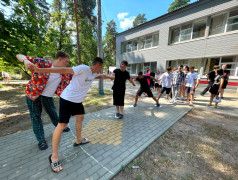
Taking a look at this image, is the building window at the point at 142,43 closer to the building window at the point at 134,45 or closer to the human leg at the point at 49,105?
the building window at the point at 134,45

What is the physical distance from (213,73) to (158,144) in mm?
6021

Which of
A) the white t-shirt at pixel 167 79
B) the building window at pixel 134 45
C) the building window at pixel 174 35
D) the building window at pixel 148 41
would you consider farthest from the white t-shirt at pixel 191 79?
the building window at pixel 134 45

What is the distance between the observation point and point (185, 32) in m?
11.0

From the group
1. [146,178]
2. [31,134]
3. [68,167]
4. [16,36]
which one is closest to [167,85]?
[146,178]

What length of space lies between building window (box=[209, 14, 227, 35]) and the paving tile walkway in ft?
35.8

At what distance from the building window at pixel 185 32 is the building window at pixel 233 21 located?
2765 mm

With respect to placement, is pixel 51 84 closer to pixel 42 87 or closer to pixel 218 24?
pixel 42 87

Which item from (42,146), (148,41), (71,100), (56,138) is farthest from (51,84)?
(148,41)

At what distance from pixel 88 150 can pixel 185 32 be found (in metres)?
13.7

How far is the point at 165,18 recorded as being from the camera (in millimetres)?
11938

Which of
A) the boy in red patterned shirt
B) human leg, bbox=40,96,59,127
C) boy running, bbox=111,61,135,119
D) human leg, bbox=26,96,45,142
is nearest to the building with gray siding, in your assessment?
boy running, bbox=111,61,135,119

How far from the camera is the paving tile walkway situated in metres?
1.77

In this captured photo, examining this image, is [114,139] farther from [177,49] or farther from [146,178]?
[177,49]

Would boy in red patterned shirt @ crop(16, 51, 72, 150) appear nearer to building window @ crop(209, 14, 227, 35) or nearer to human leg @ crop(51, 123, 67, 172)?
human leg @ crop(51, 123, 67, 172)
